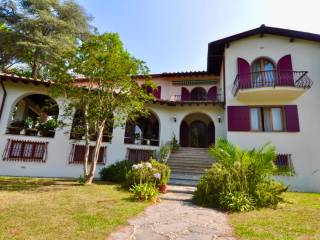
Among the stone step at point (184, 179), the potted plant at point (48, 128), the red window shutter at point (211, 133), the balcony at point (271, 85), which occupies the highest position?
the balcony at point (271, 85)

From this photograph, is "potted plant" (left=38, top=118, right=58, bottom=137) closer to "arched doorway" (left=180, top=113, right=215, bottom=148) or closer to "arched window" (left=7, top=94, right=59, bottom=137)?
"arched window" (left=7, top=94, right=59, bottom=137)

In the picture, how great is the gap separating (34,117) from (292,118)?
20089 millimetres

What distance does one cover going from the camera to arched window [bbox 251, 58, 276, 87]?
41.5 ft

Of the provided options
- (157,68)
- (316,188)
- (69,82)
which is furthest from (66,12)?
(316,188)

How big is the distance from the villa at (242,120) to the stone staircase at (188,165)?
0.05 m

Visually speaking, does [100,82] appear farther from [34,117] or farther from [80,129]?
[34,117]

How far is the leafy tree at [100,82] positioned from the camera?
9.10 m

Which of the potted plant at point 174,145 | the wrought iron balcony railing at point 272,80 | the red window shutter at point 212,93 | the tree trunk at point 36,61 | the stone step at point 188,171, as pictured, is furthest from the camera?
the tree trunk at point 36,61

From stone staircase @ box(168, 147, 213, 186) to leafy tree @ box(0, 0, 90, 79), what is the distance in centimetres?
1239

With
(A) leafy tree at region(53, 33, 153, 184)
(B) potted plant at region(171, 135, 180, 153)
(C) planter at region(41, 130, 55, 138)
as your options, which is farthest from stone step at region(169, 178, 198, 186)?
(C) planter at region(41, 130, 55, 138)

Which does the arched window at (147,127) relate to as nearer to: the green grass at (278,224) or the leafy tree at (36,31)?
the leafy tree at (36,31)

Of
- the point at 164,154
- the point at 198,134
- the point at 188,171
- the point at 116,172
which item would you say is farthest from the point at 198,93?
the point at 116,172

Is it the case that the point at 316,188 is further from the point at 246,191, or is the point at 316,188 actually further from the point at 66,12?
the point at 66,12

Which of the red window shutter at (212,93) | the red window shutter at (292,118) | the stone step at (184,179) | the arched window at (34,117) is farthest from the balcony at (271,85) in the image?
the arched window at (34,117)
